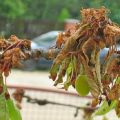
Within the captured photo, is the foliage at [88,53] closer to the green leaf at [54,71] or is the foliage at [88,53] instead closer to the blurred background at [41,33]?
the green leaf at [54,71]

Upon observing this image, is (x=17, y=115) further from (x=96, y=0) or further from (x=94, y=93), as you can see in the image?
(x=96, y=0)

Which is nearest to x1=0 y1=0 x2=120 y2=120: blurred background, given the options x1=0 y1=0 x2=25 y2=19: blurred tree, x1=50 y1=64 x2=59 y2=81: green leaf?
x1=0 y1=0 x2=25 y2=19: blurred tree

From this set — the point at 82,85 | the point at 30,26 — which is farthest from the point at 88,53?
the point at 30,26

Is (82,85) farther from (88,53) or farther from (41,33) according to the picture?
(41,33)

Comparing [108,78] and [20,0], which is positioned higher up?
[108,78]

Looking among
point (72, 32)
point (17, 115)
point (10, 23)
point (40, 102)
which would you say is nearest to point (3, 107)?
point (17, 115)

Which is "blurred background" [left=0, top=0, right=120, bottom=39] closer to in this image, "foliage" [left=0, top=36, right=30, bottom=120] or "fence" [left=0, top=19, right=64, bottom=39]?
"fence" [left=0, top=19, right=64, bottom=39]
